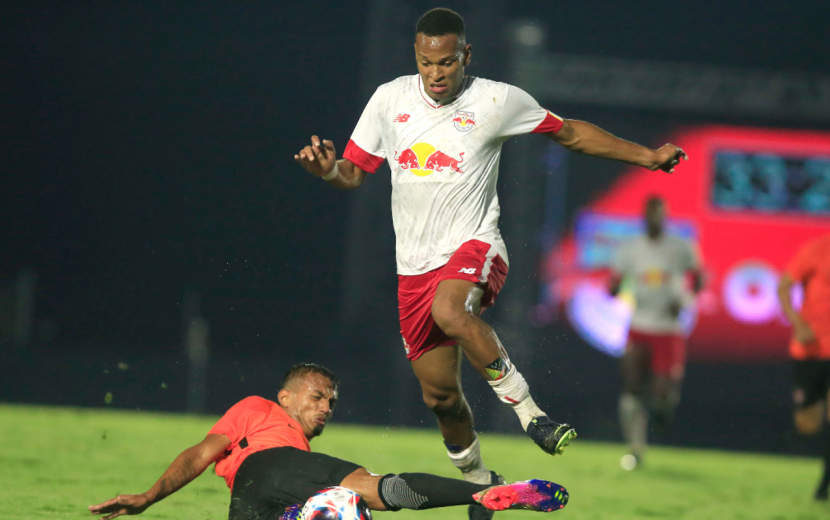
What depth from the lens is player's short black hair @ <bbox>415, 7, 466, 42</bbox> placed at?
171 inches

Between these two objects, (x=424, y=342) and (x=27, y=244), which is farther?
(x=27, y=244)

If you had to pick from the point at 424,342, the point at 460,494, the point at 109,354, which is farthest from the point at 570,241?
the point at 460,494

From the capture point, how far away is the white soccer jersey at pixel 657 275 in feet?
31.2

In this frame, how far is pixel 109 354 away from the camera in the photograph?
13312mm

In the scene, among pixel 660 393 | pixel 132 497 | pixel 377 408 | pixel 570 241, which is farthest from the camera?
pixel 570 241

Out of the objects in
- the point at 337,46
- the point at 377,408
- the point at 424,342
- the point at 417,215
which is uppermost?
the point at 337,46

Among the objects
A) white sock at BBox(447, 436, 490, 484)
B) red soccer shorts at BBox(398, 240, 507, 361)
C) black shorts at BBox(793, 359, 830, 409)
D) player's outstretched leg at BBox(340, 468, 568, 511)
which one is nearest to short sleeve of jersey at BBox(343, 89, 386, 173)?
red soccer shorts at BBox(398, 240, 507, 361)

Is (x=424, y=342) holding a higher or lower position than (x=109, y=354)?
higher

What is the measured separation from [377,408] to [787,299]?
6.71m

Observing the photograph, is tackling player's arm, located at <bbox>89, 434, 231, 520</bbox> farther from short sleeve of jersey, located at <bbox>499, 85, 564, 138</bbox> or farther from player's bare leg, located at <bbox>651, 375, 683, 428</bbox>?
player's bare leg, located at <bbox>651, 375, 683, 428</bbox>

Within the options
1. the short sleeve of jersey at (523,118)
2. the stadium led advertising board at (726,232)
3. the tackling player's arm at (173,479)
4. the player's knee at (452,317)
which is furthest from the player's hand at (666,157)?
the stadium led advertising board at (726,232)

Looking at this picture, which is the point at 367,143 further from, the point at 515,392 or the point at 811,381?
the point at 811,381

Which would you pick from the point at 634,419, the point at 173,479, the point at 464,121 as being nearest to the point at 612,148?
the point at 464,121

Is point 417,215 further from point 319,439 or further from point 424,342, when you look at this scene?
point 319,439
